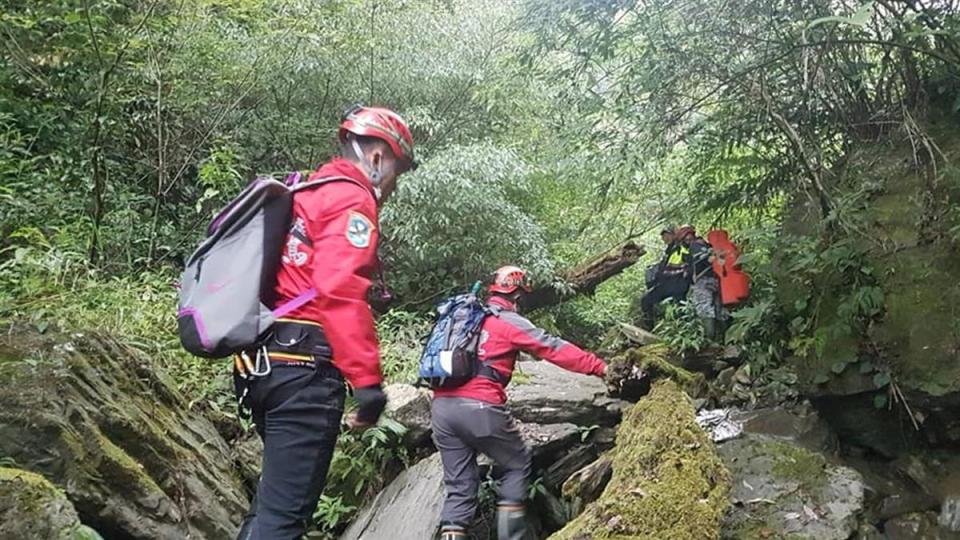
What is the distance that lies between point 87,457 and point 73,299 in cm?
283


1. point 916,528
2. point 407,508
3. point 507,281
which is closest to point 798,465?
point 916,528

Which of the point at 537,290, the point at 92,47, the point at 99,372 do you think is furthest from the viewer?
the point at 537,290

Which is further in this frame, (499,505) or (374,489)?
(374,489)

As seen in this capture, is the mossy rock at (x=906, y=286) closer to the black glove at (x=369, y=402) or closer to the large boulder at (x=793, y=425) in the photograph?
the large boulder at (x=793, y=425)

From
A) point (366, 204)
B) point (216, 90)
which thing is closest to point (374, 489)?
point (366, 204)

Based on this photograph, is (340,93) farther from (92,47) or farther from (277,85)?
(92,47)

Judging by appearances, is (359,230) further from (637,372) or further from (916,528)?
(916,528)

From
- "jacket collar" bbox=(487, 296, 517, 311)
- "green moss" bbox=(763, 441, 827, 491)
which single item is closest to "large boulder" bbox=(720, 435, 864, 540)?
"green moss" bbox=(763, 441, 827, 491)

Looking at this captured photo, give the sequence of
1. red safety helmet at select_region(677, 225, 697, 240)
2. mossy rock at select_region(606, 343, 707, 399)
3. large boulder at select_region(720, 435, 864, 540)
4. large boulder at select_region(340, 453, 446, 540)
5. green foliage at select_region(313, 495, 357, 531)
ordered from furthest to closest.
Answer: red safety helmet at select_region(677, 225, 697, 240)
green foliage at select_region(313, 495, 357, 531)
mossy rock at select_region(606, 343, 707, 399)
large boulder at select_region(340, 453, 446, 540)
large boulder at select_region(720, 435, 864, 540)

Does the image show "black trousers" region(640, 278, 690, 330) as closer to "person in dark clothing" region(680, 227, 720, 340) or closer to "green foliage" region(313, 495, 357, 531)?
"person in dark clothing" region(680, 227, 720, 340)

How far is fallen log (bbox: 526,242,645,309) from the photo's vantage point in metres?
11.3

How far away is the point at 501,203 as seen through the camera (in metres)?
10.3

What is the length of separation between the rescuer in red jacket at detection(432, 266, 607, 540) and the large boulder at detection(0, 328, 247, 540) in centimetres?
160

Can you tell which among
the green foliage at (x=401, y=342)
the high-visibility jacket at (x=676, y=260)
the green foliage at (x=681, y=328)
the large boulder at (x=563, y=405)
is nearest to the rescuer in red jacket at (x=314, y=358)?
the large boulder at (x=563, y=405)
